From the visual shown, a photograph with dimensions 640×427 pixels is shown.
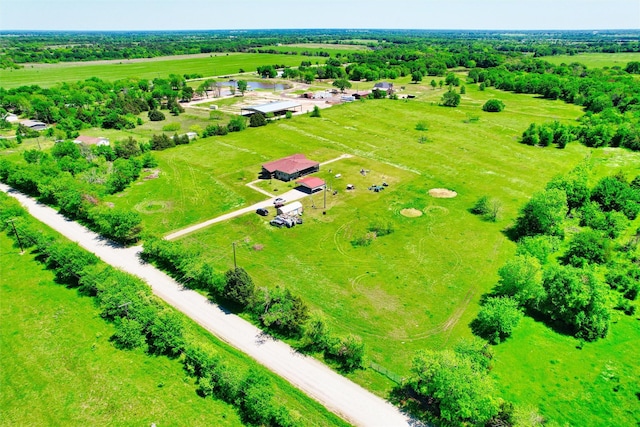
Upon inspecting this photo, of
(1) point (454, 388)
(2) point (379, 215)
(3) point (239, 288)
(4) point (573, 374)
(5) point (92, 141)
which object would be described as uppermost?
(1) point (454, 388)

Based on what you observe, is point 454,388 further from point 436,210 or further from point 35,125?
point 35,125

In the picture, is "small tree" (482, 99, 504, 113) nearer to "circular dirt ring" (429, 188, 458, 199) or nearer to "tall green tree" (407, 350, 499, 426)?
"circular dirt ring" (429, 188, 458, 199)

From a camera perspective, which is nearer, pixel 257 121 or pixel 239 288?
pixel 239 288

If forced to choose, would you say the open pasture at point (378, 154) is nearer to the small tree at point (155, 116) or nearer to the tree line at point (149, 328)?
the small tree at point (155, 116)

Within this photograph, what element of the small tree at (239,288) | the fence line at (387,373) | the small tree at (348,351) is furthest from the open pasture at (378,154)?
the fence line at (387,373)

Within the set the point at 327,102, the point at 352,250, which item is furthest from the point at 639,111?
the point at 352,250

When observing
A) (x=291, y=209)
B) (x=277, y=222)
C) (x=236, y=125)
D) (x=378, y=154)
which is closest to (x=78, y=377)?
(x=277, y=222)
